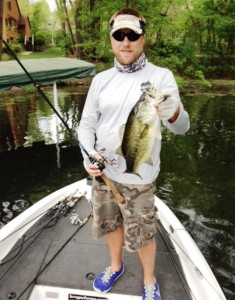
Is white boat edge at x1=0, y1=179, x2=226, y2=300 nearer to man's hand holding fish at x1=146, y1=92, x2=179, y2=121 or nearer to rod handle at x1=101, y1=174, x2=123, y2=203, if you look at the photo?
rod handle at x1=101, y1=174, x2=123, y2=203

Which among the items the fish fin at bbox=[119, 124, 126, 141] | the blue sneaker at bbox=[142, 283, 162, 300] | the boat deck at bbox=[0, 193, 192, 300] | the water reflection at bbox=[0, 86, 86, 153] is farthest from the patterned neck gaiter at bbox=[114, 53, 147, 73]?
the water reflection at bbox=[0, 86, 86, 153]

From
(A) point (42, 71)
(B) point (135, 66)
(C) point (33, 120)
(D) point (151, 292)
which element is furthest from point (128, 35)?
(C) point (33, 120)

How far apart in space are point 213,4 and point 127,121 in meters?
38.4

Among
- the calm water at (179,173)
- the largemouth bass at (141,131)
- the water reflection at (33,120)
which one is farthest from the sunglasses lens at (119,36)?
the water reflection at (33,120)

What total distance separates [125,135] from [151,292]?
5.31 ft

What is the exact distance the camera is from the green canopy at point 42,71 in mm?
9195

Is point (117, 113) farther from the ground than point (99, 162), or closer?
farther from the ground

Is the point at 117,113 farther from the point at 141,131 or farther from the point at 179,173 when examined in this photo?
the point at 179,173

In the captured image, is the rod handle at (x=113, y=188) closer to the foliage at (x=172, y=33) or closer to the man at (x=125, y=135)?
the man at (x=125, y=135)

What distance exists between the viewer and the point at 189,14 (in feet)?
114

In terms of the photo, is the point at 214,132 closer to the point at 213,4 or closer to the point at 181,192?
the point at 181,192

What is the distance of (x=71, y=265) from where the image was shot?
363 cm

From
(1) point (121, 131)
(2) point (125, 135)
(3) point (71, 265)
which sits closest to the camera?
(2) point (125, 135)

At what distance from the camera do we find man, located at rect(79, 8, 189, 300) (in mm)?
2543
